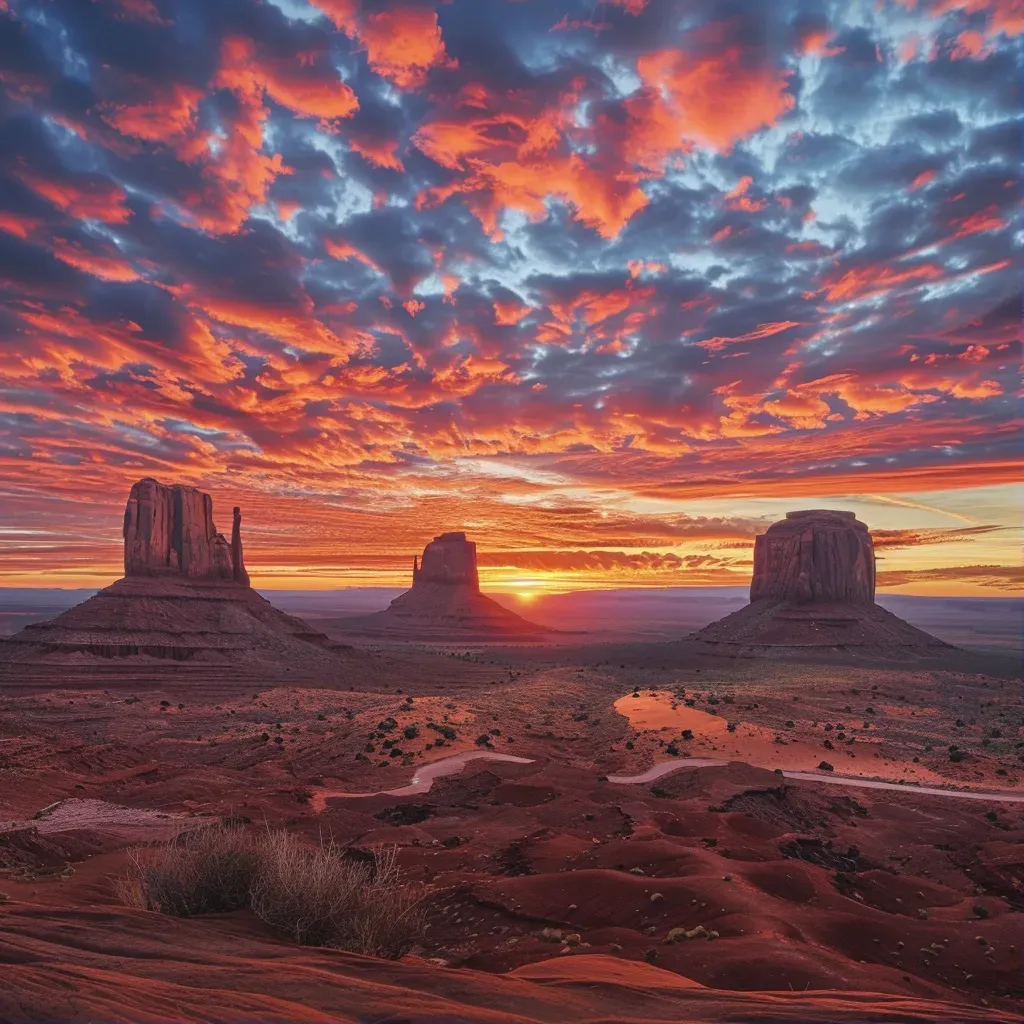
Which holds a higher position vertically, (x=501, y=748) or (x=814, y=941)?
(x=814, y=941)

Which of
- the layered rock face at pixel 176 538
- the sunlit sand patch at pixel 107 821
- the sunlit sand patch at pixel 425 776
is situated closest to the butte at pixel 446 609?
the layered rock face at pixel 176 538

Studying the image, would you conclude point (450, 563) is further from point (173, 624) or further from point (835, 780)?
point (835, 780)

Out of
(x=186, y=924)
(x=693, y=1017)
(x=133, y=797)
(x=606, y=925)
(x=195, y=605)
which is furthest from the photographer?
(x=195, y=605)

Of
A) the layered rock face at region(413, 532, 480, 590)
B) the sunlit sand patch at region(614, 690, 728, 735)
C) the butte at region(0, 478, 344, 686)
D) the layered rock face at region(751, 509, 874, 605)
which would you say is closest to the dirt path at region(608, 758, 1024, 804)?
the sunlit sand patch at region(614, 690, 728, 735)

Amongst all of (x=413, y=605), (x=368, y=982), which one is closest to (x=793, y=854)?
(x=368, y=982)

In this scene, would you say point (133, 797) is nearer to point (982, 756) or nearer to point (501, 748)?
point (501, 748)

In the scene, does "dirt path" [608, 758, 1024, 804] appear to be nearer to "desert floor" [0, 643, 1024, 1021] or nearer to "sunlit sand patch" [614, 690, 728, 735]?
"desert floor" [0, 643, 1024, 1021]

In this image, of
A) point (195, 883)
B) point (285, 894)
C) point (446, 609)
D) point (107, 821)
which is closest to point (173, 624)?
point (107, 821)
